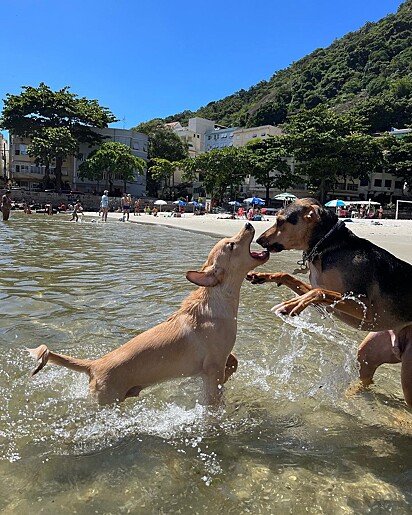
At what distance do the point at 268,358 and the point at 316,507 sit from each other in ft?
9.54

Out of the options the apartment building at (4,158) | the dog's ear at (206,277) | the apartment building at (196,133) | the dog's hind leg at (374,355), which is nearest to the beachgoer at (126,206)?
the dog's hind leg at (374,355)

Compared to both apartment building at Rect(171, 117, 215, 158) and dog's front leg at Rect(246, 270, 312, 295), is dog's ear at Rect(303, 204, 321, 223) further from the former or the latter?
apartment building at Rect(171, 117, 215, 158)

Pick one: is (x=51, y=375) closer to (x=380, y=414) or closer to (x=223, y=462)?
(x=223, y=462)

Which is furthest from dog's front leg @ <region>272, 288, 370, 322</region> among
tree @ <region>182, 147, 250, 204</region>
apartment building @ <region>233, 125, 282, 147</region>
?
apartment building @ <region>233, 125, 282, 147</region>

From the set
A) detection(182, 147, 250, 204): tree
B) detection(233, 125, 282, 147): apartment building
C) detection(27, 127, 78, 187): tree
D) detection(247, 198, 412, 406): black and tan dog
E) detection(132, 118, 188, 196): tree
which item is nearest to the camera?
detection(247, 198, 412, 406): black and tan dog

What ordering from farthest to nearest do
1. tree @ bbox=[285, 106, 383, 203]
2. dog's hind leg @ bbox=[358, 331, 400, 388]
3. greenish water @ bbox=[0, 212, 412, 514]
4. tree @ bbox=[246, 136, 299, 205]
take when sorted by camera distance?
tree @ bbox=[246, 136, 299, 205] → tree @ bbox=[285, 106, 383, 203] → dog's hind leg @ bbox=[358, 331, 400, 388] → greenish water @ bbox=[0, 212, 412, 514]

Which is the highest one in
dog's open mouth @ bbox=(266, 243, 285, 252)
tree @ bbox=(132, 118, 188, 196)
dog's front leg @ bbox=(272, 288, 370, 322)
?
tree @ bbox=(132, 118, 188, 196)

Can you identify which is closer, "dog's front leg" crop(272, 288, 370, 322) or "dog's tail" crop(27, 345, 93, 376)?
"dog's tail" crop(27, 345, 93, 376)

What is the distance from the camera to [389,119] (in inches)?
4515

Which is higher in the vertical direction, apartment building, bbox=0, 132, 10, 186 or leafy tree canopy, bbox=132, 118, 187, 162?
leafy tree canopy, bbox=132, 118, 187, 162

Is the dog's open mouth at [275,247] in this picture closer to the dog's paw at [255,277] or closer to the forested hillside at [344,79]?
the dog's paw at [255,277]

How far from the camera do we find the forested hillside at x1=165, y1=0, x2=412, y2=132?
146125 millimetres

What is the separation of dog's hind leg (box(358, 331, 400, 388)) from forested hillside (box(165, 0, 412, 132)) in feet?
420

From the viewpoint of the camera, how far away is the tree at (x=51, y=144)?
244 ft
